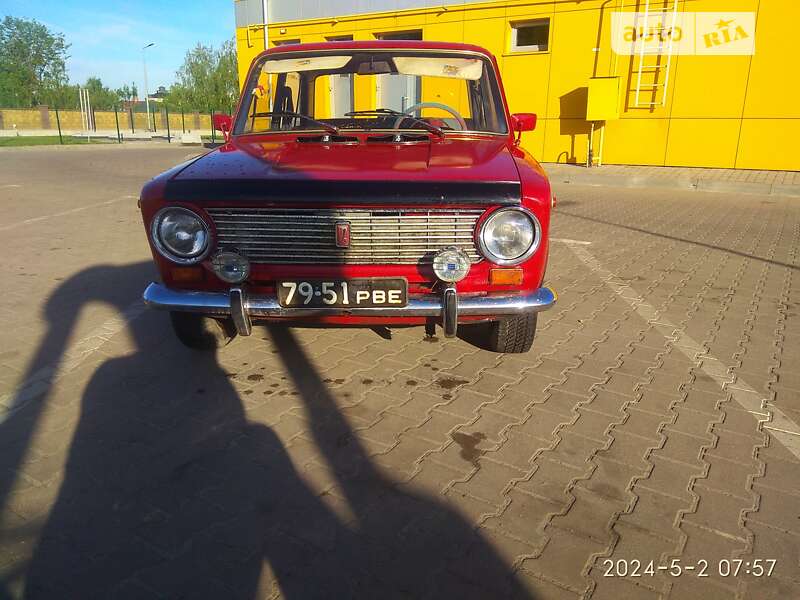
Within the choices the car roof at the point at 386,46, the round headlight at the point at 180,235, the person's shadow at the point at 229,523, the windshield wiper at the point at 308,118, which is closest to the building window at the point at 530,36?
the car roof at the point at 386,46

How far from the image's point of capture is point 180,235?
269 centimetres

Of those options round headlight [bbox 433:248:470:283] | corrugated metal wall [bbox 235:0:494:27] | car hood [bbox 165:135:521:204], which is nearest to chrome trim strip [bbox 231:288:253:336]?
car hood [bbox 165:135:521:204]

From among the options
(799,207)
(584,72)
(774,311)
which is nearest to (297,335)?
(774,311)

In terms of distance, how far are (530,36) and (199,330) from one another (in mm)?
13322

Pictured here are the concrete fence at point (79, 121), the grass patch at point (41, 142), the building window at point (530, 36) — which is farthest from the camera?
the concrete fence at point (79, 121)

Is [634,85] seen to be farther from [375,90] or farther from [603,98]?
[375,90]

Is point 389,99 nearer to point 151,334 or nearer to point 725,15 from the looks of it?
point 151,334

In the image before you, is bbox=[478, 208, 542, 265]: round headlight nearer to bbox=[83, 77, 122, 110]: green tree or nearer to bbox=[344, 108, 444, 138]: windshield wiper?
bbox=[344, 108, 444, 138]: windshield wiper

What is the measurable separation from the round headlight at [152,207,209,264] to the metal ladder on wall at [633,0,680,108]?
40.0ft

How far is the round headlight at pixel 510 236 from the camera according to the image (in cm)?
260

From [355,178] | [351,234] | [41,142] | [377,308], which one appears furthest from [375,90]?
[41,142]

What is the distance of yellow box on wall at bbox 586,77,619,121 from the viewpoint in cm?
1207

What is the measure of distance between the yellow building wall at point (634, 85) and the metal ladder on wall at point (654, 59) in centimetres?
15
